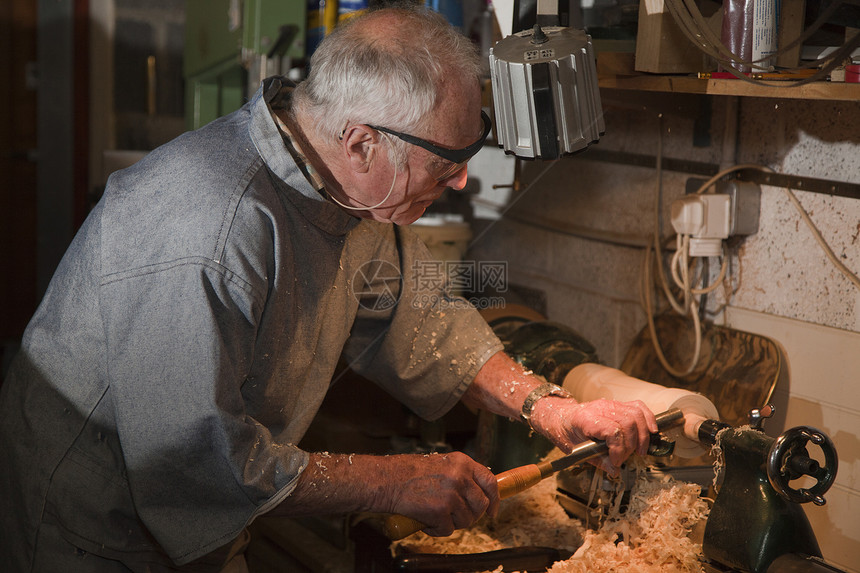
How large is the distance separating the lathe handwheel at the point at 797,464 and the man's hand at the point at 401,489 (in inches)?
13.3

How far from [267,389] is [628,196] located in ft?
2.69

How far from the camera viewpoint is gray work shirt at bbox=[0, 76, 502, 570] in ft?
2.94

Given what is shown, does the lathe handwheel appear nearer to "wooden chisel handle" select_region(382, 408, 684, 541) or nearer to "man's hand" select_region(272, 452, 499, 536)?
"wooden chisel handle" select_region(382, 408, 684, 541)

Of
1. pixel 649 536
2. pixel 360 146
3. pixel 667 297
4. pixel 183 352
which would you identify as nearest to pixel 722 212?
pixel 667 297

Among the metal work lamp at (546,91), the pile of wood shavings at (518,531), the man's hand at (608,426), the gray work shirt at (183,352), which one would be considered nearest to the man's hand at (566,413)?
the man's hand at (608,426)

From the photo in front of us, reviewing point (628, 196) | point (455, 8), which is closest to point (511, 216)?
point (628, 196)

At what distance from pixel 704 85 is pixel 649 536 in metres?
0.61

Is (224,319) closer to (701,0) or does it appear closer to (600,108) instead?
(600,108)

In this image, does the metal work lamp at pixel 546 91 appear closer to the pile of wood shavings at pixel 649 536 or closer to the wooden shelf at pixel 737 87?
the wooden shelf at pixel 737 87

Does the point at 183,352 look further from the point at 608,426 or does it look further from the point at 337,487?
the point at 608,426

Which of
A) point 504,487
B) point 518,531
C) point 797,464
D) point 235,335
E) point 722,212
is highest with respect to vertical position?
point 722,212

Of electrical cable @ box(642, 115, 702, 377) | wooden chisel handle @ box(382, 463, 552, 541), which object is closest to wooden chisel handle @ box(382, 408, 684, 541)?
wooden chisel handle @ box(382, 463, 552, 541)

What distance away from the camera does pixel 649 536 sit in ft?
3.55

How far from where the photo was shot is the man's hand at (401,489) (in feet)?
3.16
